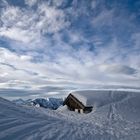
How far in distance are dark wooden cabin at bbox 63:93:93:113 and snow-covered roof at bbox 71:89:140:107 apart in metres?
0.33

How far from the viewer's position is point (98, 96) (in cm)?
2700

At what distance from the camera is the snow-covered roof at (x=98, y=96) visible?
25.6 m

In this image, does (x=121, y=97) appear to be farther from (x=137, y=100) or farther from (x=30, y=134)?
(x=30, y=134)

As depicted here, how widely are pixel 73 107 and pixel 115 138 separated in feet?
62.0

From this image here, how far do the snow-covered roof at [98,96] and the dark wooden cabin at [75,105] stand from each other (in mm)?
333

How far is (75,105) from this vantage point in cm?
2817

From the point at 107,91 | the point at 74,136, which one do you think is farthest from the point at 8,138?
the point at 107,91

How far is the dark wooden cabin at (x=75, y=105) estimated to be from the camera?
25.5 meters

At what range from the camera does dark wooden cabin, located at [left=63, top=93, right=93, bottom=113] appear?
1004 inches

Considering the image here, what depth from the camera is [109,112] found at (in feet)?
69.7

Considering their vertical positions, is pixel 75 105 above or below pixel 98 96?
below

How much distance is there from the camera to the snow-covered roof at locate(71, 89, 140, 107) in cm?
2558

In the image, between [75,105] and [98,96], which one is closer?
[98,96]

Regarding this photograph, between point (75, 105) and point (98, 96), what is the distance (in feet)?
9.59
